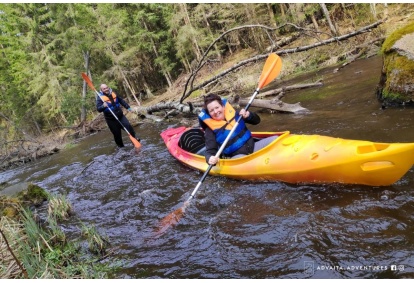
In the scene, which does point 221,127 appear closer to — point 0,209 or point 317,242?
point 317,242

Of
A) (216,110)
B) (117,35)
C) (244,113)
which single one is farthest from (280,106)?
(117,35)

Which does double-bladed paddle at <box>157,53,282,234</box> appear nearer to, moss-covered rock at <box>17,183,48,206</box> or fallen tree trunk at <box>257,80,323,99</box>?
moss-covered rock at <box>17,183,48,206</box>

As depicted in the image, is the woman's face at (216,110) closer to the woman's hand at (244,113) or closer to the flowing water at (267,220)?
the woman's hand at (244,113)

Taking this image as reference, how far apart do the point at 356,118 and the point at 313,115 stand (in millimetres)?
1076

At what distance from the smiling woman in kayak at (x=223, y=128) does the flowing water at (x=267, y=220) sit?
49 cm

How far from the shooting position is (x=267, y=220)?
3.14m

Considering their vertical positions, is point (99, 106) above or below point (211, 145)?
above

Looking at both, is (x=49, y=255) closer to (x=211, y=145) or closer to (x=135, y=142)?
(x=211, y=145)

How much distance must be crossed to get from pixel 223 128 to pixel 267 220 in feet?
5.03

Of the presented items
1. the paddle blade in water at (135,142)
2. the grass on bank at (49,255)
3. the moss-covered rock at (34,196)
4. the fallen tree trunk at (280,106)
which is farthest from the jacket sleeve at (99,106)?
the grass on bank at (49,255)

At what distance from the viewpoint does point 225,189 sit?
4191 millimetres

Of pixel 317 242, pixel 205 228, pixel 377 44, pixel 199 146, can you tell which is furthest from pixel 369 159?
pixel 377 44

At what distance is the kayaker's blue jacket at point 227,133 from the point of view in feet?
14.0

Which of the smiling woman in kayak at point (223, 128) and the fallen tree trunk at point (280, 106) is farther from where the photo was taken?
the fallen tree trunk at point (280, 106)
